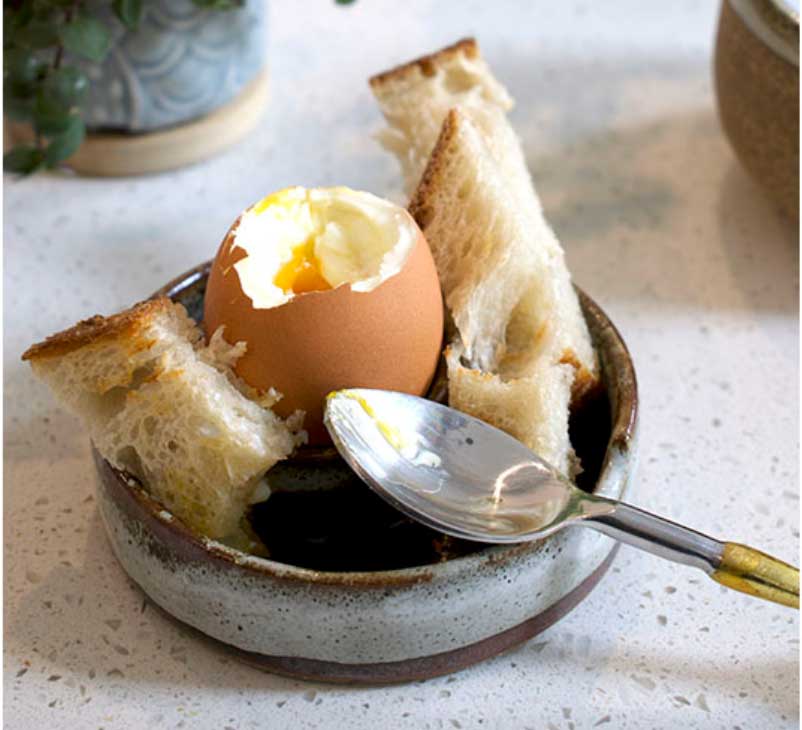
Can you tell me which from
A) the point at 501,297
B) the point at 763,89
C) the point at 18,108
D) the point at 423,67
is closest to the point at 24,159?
the point at 18,108

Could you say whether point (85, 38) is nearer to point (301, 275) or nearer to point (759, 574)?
point (301, 275)

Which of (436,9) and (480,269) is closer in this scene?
(480,269)

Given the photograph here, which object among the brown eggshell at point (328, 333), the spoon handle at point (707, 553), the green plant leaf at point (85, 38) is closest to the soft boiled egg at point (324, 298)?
the brown eggshell at point (328, 333)

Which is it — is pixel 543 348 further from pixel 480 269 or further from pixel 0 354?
pixel 0 354

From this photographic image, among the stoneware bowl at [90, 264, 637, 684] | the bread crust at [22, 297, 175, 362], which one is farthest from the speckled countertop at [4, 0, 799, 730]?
the bread crust at [22, 297, 175, 362]

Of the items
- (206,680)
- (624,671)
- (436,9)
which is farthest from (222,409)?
(436,9)
